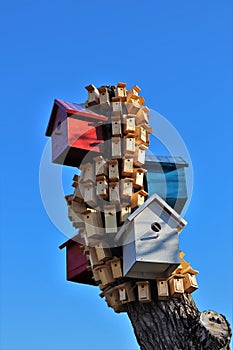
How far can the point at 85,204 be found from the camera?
452 cm

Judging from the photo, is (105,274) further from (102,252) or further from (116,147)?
(116,147)

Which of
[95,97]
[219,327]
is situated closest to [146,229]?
[219,327]

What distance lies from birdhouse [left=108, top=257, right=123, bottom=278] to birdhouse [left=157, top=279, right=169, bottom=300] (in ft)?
0.98

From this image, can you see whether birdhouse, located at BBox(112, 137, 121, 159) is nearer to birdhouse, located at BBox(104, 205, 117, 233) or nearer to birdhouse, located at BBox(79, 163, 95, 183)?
birdhouse, located at BBox(79, 163, 95, 183)

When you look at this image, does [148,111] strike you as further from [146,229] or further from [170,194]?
[146,229]

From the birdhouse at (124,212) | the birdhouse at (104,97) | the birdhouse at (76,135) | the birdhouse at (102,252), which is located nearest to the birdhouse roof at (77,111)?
the birdhouse at (76,135)

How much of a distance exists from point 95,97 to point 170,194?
41.3 inches

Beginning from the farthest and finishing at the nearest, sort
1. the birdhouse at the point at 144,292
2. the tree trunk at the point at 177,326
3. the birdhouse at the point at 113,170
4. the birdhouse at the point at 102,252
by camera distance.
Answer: the birdhouse at the point at 113,170, the birdhouse at the point at 102,252, the birdhouse at the point at 144,292, the tree trunk at the point at 177,326

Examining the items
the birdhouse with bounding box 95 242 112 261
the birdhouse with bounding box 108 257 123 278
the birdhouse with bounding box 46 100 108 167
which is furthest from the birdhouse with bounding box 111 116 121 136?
the birdhouse with bounding box 108 257 123 278

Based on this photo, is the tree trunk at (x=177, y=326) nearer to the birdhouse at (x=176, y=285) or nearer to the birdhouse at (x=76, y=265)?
the birdhouse at (x=176, y=285)

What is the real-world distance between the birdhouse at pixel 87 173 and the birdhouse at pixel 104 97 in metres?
0.54

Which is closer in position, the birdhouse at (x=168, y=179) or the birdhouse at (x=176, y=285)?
the birdhouse at (x=176, y=285)

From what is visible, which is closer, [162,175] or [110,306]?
[110,306]

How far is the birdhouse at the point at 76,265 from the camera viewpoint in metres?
5.22
